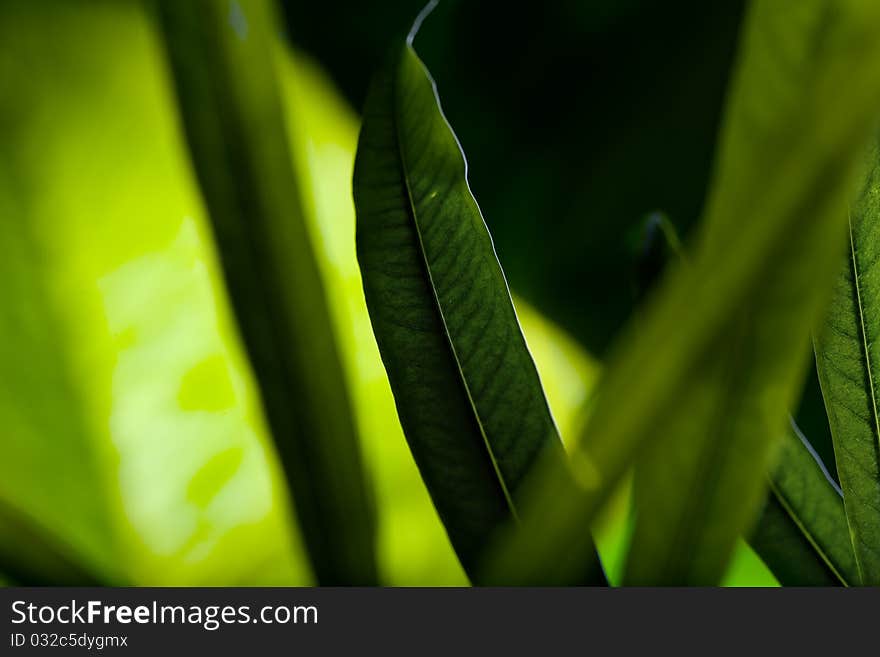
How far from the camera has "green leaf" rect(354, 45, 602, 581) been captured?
0.21m

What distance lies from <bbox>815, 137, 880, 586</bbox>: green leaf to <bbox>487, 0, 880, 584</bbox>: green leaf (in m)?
0.07

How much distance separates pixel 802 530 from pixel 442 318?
0.15 metres

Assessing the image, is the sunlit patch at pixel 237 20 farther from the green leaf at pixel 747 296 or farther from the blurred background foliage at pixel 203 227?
the blurred background foliage at pixel 203 227

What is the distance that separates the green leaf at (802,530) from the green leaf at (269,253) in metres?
0.14

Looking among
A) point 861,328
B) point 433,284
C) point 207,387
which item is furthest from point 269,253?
point 207,387

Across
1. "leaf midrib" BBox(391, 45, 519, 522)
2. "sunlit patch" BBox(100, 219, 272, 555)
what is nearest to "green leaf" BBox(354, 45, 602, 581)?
"leaf midrib" BBox(391, 45, 519, 522)

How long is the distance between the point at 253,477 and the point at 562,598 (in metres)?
0.37

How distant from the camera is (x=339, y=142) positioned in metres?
0.62

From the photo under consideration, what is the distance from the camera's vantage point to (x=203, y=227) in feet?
1.45

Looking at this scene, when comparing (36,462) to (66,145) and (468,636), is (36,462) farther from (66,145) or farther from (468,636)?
(468,636)

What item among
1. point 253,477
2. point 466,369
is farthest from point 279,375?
point 253,477

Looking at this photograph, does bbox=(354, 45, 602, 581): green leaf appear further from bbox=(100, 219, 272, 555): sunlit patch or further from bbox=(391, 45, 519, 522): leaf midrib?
bbox=(100, 219, 272, 555): sunlit patch

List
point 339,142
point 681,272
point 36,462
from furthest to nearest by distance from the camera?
point 339,142, point 36,462, point 681,272

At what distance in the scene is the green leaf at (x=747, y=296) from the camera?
0.48 ft
